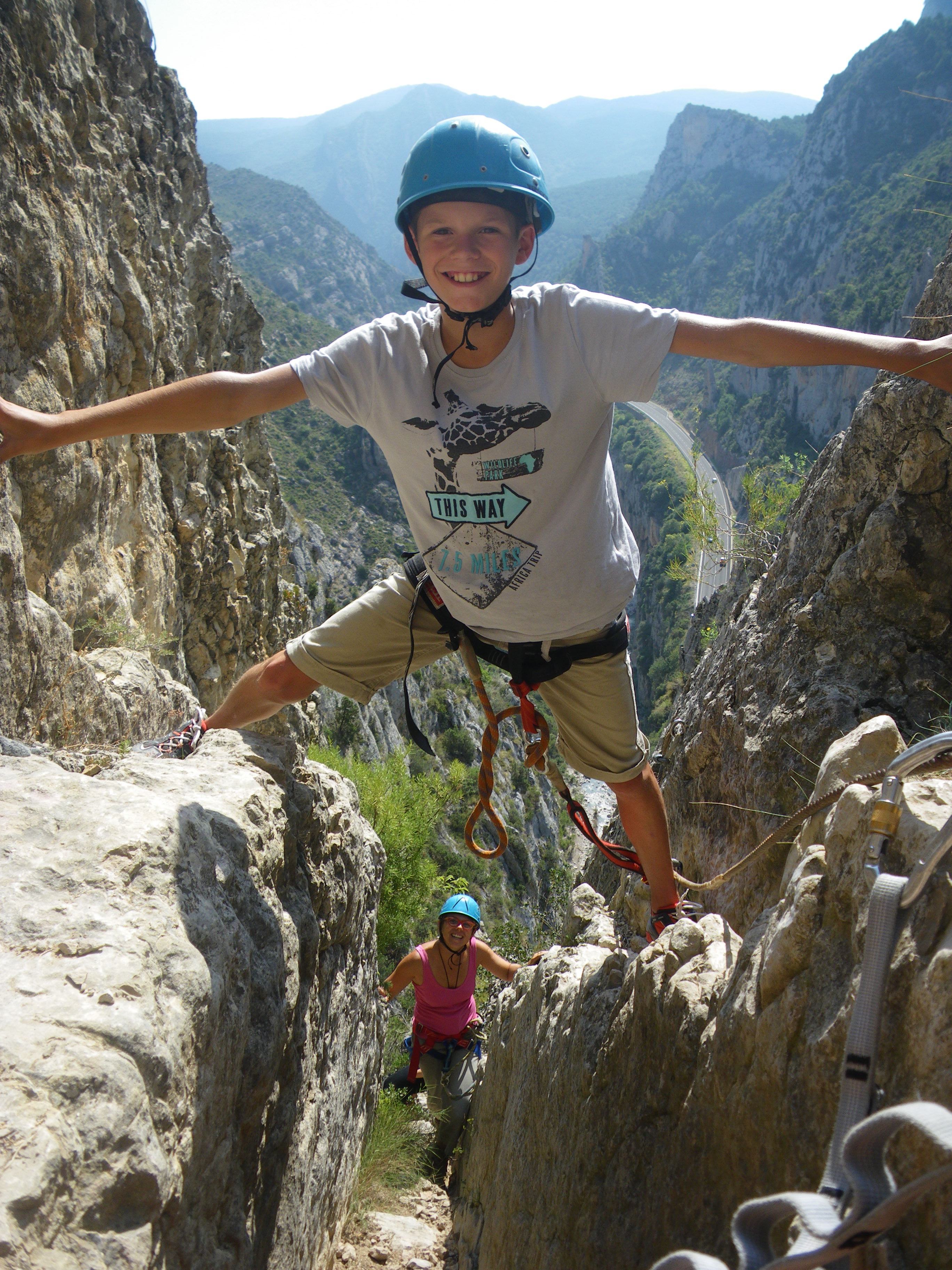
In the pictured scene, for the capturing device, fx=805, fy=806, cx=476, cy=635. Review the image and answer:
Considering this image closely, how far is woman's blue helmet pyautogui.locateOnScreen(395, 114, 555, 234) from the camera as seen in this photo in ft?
8.34

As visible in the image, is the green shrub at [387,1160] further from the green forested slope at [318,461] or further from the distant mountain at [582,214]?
the distant mountain at [582,214]

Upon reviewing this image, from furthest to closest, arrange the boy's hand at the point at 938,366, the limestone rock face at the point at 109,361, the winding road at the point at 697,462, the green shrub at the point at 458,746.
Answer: the green shrub at the point at 458,746 < the winding road at the point at 697,462 < the limestone rock face at the point at 109,361 < the boy's hand at the point at 938,366

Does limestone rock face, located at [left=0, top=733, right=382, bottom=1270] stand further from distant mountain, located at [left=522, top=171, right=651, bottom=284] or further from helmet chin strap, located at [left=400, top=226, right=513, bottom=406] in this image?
distant mountain, located at [left=522, top=171, right=651, bottom=284]

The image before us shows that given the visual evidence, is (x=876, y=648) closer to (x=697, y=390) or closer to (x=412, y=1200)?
(x=412, y=1200)

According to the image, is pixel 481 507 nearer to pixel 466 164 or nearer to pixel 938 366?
pixel 466 164

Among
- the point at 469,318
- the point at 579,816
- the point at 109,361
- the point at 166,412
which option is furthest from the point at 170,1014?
the point at 109,361

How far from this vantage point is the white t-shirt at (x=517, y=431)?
246 cm

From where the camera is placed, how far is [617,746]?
3225 millimetres

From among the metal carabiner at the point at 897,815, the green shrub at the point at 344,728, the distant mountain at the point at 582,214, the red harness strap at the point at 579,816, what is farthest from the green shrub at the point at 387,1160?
the distant mountain at the point at 582,214

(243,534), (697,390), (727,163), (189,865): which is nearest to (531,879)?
(243,534)

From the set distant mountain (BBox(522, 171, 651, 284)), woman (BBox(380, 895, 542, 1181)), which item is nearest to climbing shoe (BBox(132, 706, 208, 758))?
woman (BBox(380, 895, 542, 1181))

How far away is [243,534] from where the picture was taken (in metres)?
17.9

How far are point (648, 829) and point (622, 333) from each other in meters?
1.97

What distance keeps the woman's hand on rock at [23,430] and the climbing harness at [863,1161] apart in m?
2.30
